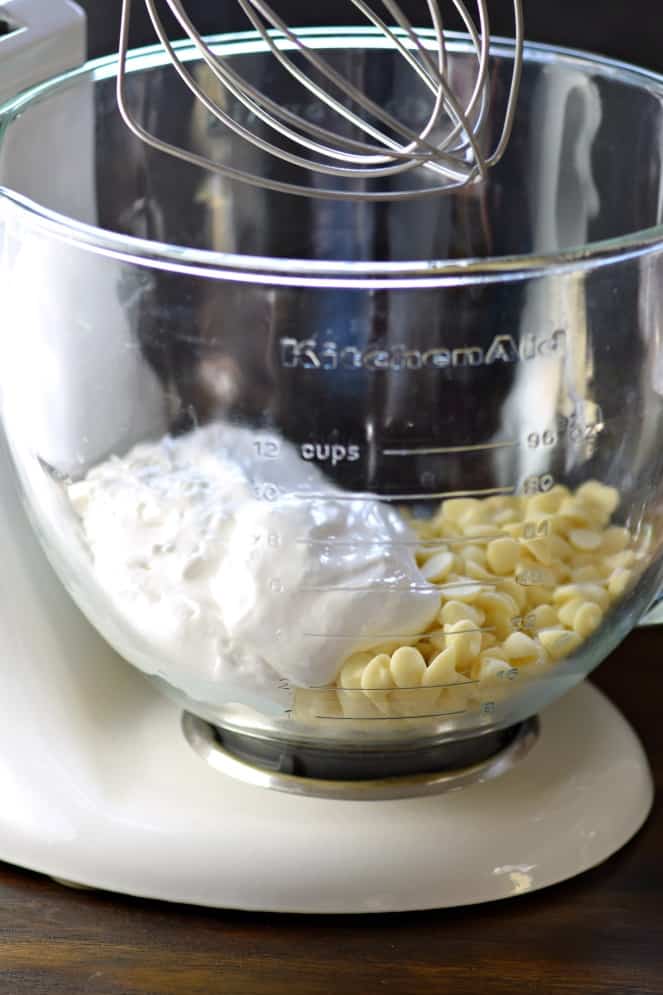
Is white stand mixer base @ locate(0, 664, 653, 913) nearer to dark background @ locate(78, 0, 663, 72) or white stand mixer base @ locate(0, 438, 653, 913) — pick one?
white stand mixer base @ locate(0, 438, 653, 913)

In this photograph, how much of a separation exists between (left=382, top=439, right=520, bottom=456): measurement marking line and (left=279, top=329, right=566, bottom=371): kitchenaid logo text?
28 millimetres

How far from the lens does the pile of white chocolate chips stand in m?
0.44

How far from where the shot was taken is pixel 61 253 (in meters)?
0.42

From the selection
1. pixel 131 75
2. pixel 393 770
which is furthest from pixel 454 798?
pixel 131 75

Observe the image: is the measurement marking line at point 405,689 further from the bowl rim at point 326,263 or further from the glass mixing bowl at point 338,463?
the bowl rim at point 326,263

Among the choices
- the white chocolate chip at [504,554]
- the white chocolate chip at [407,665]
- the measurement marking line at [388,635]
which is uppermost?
the white chocolate chip at [504,554]

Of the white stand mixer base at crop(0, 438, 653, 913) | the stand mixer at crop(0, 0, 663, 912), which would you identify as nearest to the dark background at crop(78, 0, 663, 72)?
the stand mixer at crop(0, 0, 663, 912)

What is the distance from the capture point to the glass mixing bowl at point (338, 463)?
409 mm

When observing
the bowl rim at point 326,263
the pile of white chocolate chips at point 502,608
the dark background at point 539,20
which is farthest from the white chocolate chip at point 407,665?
the dark background at point 539,20

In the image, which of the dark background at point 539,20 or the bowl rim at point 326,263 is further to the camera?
the dark background at point 539,20

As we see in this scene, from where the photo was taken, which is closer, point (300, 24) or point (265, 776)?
point (265, 776)

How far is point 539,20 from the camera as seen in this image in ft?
2.68

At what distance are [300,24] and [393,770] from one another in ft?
1.57

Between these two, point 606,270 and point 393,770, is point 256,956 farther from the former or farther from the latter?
point 606,270
